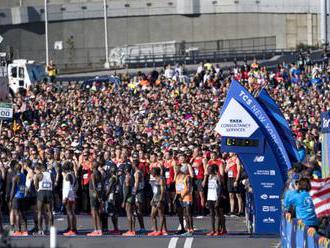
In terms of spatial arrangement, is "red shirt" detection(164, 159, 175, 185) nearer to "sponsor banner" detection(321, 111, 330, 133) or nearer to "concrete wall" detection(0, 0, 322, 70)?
"sponsor banner" detection(321, 111, 330, 133)

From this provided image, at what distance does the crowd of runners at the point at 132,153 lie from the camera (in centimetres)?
2592

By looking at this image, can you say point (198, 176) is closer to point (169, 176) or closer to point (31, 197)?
point (169, 176)

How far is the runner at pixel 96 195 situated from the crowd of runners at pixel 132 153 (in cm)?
2

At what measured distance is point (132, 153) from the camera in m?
29.1

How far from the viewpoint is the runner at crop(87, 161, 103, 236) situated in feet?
85.6

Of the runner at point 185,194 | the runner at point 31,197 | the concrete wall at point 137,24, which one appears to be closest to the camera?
the runner at point 185,194

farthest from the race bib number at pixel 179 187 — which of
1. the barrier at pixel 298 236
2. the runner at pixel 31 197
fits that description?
the barrier at pixel 298 236

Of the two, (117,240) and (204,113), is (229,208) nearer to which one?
(117,240)

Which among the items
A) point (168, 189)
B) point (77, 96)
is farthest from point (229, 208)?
point (77, 96)

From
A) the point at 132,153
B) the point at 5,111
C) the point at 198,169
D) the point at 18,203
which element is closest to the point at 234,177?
the point at 198,169

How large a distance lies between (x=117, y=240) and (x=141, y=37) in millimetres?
57287

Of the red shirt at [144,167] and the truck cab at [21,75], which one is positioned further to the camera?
the truck cab at [21,75]

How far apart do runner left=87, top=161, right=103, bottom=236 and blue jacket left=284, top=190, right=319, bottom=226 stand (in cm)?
634

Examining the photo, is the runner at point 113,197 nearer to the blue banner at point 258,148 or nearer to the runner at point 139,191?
the runner at point 139,191
